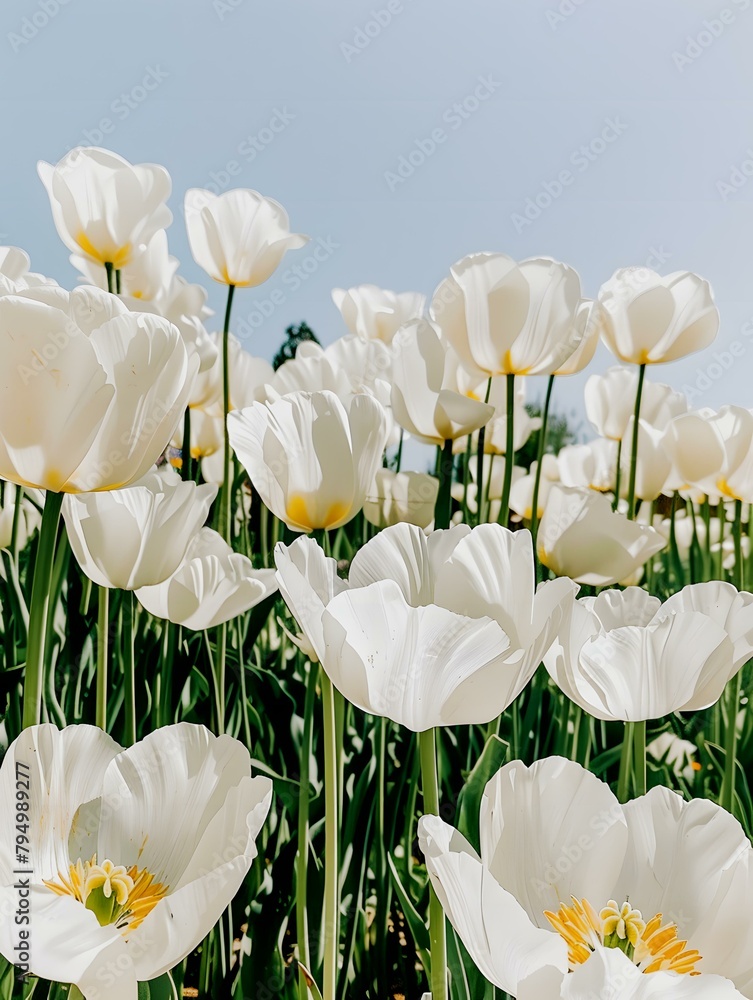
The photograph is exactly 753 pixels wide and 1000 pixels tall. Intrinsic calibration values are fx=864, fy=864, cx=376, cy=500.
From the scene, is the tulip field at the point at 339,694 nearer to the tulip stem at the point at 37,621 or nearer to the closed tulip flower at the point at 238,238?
the tulip stem at the point at 37,621

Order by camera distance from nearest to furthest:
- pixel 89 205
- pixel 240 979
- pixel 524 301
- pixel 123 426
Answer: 1. pixel 123 426
2. pixel 240 979
3. pixel 524 301
4. pixel 89 205

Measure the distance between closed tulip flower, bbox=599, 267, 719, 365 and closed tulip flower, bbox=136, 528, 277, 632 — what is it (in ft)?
2.18

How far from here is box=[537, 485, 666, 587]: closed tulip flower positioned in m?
0.91

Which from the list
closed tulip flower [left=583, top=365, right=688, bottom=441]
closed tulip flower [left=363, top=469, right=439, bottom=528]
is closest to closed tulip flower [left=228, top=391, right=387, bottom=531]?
closed tulip flower [left=363, top=469, right=439, bottom=528]

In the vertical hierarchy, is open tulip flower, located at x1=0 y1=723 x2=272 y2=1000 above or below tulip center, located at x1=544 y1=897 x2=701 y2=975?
above

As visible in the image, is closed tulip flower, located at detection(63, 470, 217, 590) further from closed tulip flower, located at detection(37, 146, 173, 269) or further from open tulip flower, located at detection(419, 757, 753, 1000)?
closed tulip flower, located at detection(37, 146, 173, 269)

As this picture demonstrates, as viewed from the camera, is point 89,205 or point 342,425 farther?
point 89,205

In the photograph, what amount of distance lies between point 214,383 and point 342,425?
74cm

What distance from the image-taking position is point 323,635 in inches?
14.9

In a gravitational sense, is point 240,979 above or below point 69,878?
below

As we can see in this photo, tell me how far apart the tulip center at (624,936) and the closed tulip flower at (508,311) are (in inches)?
23.6

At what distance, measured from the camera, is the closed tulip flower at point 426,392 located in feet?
2.93

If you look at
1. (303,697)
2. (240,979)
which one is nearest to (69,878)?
(240,979)

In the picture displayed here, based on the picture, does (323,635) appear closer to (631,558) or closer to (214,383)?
(631,558)
